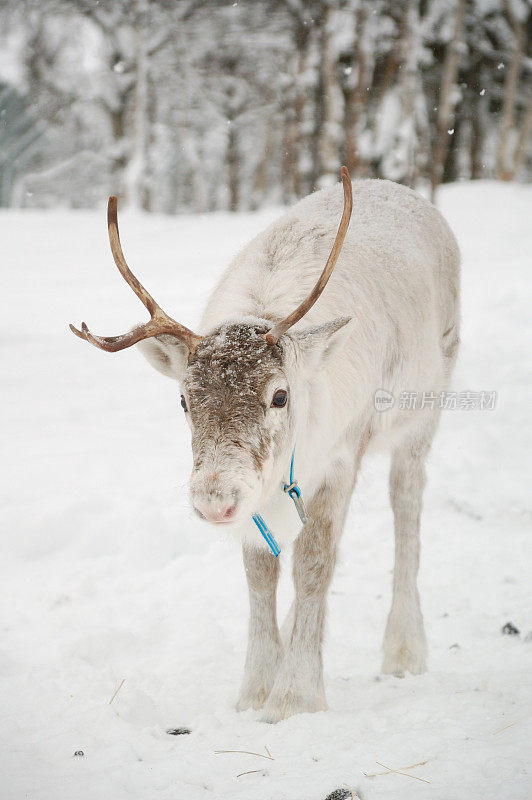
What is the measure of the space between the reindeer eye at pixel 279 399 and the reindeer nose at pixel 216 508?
0.42 meters

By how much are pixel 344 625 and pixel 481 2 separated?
17.7 meters

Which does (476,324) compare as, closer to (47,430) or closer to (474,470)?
(474,470)

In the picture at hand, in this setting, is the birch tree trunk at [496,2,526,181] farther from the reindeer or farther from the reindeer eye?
the reindeer eye

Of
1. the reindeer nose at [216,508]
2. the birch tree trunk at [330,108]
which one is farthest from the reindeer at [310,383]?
the birch tree trunk at [330,108]

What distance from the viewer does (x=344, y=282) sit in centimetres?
318

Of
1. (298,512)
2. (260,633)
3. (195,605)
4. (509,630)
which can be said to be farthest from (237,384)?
(509,630)

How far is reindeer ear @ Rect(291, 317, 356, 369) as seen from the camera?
2.58 meters

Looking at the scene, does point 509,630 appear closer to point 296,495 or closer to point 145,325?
point 296,495

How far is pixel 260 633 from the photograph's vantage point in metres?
3.25

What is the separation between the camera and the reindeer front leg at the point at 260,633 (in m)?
3.16

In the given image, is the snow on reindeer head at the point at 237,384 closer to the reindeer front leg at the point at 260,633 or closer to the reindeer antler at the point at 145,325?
the reindeer antler at the point at 145,325

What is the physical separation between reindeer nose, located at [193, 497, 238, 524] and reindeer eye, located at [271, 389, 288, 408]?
415 millimetres

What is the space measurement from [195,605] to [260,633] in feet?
2.73

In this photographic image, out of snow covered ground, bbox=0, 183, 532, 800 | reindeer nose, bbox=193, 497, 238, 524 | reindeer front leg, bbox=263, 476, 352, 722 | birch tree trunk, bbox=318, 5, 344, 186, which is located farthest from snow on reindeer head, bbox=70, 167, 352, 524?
birch tree trunk, bbox=318, 5, 344, 186
